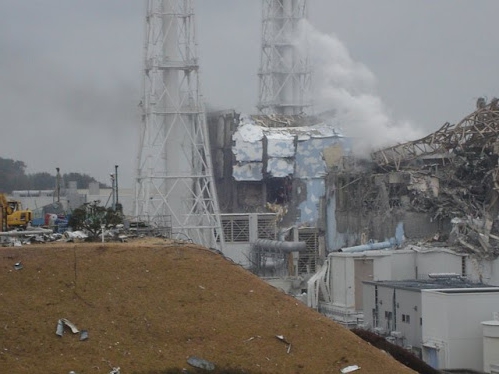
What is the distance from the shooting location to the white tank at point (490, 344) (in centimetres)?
3722

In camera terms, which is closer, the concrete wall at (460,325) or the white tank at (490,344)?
the white tank at (490,344)

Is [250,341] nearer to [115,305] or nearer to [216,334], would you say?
[216,334]

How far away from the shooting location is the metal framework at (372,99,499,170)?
61656mm

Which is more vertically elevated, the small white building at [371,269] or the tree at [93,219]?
the tree at [93,219]

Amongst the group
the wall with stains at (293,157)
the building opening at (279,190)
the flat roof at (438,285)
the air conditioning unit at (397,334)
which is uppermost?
the wall with stains at (293,157)

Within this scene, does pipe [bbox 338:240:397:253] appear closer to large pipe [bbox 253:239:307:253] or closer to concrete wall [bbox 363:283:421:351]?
large pipe [bbox 253:239:307:253]

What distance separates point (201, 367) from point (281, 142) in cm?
5830

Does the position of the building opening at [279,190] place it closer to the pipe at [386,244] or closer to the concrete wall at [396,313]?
the pipe at [386,244]

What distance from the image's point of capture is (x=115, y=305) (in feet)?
80.4

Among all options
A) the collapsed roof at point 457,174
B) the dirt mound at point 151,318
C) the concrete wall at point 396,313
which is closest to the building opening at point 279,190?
the collapsed roof at point 457,174

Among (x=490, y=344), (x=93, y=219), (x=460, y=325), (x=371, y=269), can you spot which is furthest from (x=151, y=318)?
(x=371, y=269)

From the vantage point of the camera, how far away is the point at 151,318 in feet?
79.6

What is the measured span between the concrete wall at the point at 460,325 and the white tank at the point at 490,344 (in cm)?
160

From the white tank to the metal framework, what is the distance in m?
24.9
